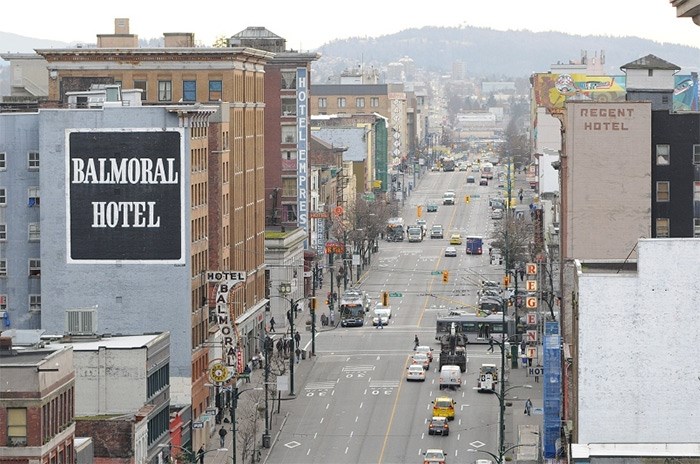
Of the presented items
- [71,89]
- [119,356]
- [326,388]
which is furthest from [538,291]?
[119,356]

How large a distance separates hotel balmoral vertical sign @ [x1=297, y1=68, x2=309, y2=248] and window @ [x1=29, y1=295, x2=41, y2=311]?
2495 inches

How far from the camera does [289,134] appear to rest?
17612 centimetres

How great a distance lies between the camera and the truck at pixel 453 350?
443 feet

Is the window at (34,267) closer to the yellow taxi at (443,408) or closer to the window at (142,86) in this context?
the window at (142,86)

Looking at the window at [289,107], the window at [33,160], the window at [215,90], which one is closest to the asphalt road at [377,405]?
the window at [215,90]

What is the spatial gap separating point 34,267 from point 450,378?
2723 centimetres

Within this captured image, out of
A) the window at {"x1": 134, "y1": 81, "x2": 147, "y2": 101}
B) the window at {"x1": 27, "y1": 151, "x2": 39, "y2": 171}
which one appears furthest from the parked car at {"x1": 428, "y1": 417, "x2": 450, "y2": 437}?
the window at {"x1": 134, "y1": 81, "x2": 147, "y2": 101}

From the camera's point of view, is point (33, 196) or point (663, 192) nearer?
point (663, 192)

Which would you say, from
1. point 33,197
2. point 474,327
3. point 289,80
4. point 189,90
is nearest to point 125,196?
point 33,197

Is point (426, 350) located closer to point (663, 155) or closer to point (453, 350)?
point (453, 350)

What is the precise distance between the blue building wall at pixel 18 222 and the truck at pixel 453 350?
31437 mm

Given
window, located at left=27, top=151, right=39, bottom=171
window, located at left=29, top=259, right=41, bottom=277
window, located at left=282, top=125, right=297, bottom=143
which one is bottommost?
window, located at left=29, top=259, right=41, bottom=277

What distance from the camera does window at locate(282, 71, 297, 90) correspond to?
17475 centimetres

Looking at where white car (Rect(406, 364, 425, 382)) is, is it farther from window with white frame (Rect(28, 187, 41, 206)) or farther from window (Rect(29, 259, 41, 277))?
window with white frame (Rect(28, 187, 41, 206))
